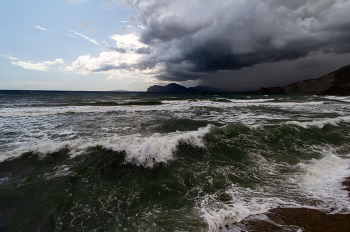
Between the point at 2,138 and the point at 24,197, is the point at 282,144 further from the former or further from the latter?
the point at 2,138

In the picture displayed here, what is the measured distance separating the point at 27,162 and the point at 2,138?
4941mm

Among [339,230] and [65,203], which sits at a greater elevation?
[339,230]

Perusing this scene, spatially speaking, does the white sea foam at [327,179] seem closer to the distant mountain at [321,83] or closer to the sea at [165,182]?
the sea at [165,182]

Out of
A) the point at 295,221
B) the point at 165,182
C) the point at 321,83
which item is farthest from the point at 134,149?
the point at 321,83

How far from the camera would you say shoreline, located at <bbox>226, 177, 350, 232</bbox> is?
2848 mm

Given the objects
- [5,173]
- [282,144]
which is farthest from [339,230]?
[5,173]

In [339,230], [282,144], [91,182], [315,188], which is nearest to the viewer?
[339,230]

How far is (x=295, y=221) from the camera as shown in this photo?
308cm

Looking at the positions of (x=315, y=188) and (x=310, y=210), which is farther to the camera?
(x=315, y=188)

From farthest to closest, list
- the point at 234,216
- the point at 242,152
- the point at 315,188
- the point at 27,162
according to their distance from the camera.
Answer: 1. the point at 242,152
2. the point at 27,162
3. the point at 315,188
4. the point at 234,216

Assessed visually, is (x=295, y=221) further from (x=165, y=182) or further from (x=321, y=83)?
(x=321, y=83)

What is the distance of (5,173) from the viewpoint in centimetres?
518

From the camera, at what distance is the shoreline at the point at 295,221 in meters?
2.85

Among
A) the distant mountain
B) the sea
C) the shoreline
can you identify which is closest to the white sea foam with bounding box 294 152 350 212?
the sea
